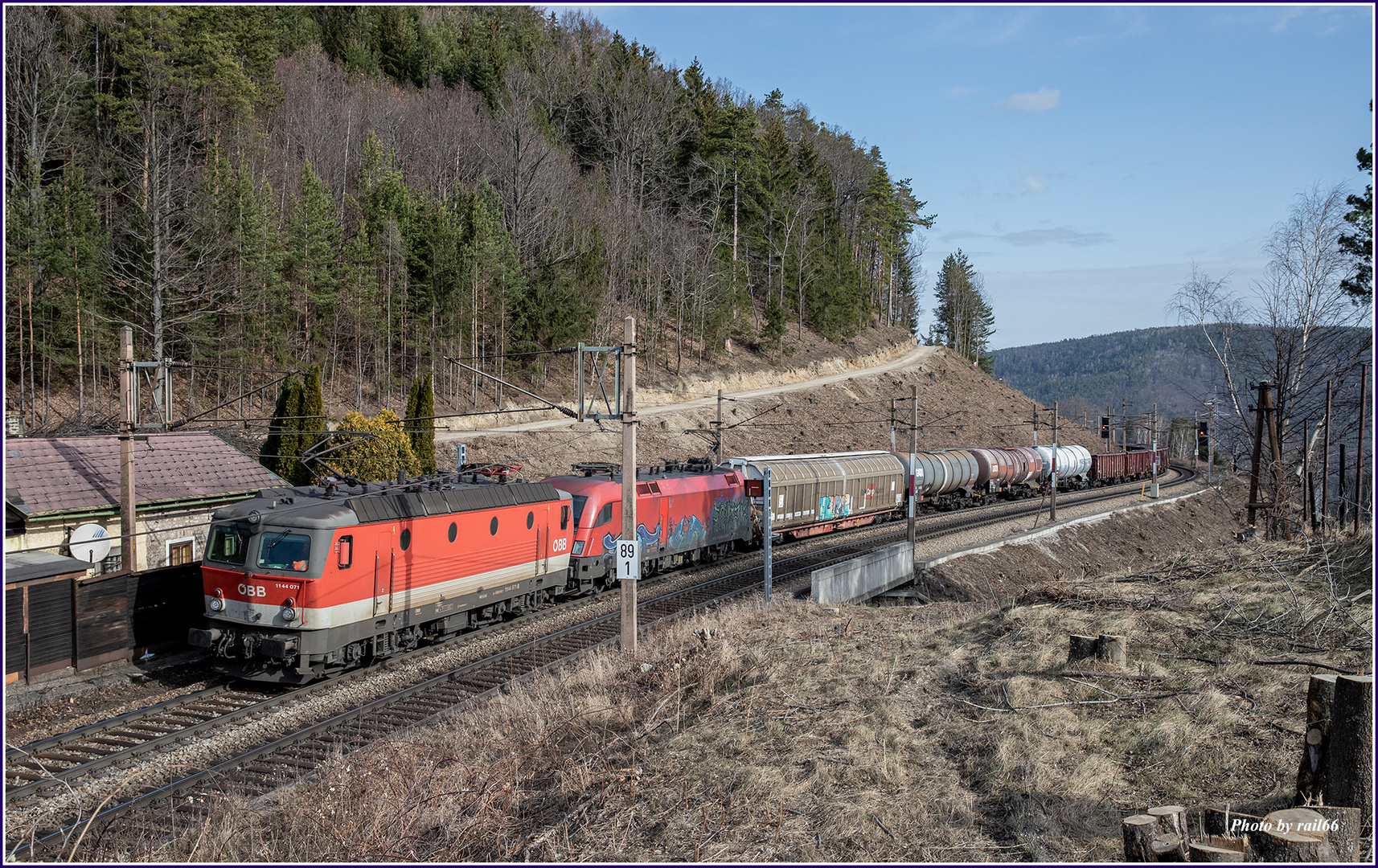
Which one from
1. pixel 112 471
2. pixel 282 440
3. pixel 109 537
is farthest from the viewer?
pixel 282 440

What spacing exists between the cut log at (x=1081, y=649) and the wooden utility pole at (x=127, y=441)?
16.6 meters

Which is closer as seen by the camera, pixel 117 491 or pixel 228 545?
pixel 228 545

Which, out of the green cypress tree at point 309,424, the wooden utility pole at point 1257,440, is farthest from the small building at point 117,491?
the wooden utility pole at point 1257,440

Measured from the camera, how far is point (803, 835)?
6.86 m

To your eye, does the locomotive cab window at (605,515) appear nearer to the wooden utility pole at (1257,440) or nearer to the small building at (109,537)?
the small building at (109,537)

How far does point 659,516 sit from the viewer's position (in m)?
22.5

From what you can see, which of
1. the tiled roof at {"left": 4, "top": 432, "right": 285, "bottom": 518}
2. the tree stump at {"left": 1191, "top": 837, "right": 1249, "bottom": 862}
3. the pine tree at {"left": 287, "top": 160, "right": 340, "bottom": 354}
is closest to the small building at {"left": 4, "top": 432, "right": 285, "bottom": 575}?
the tiled roof at {"left": 4, "top": 432, "right": 285, "bottom": 518}

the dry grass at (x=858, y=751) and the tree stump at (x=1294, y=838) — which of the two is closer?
the tree stump at (x=1294, y=838)

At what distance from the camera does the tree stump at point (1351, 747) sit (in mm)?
5918

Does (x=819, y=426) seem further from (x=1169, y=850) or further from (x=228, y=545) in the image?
(x=1169, y=850)

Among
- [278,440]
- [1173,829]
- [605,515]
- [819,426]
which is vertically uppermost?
[819,426]

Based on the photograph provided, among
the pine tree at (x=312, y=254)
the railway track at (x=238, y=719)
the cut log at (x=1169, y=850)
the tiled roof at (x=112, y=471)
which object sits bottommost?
the railway track at (x=238, y=719)

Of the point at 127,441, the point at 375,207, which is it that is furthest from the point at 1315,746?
the point at 375,207

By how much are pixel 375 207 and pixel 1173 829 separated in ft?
151
